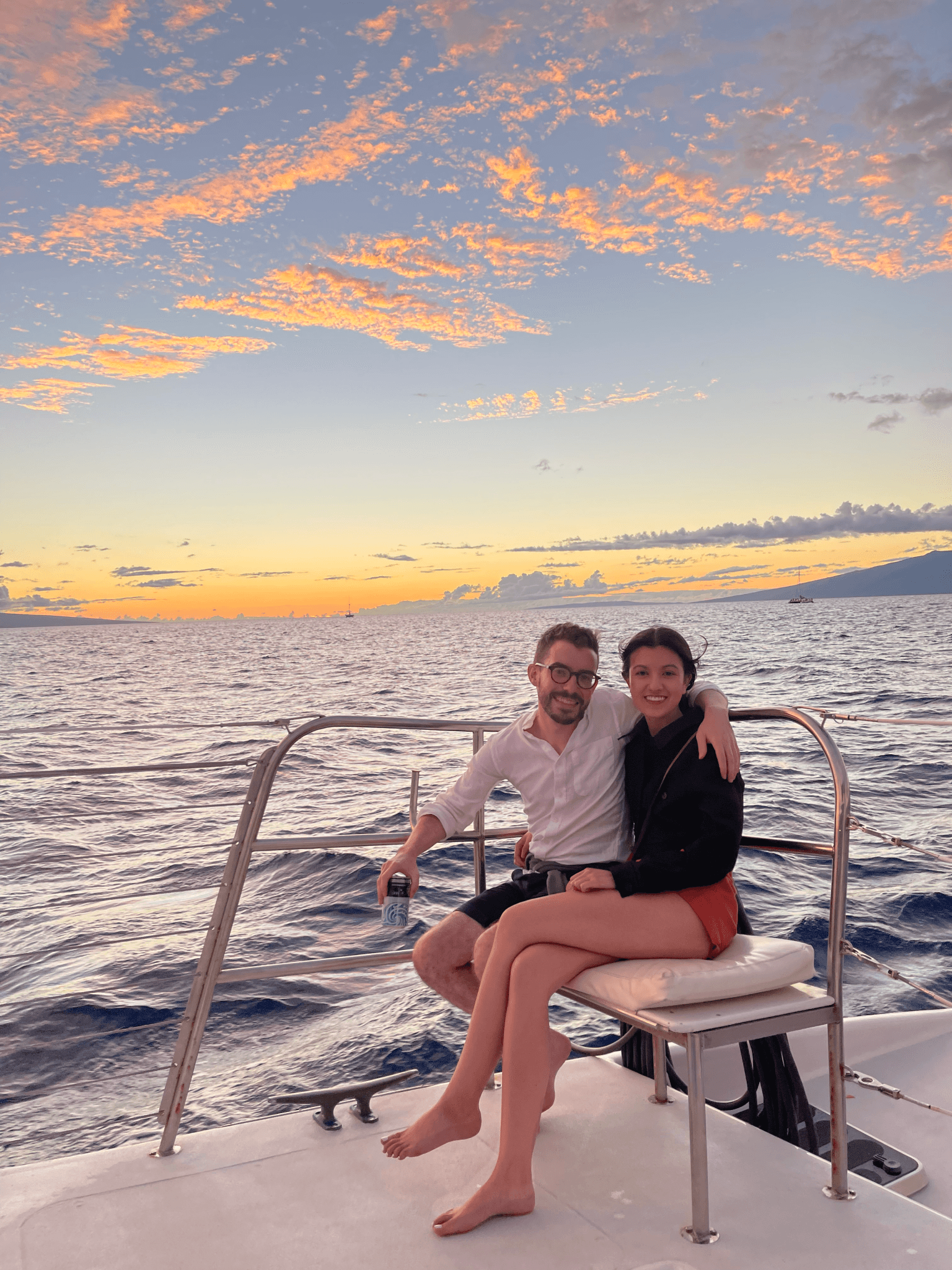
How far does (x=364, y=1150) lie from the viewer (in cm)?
228

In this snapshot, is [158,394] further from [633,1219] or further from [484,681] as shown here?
[633,1219]

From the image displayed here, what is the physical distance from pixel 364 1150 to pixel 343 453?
2057 centimetres

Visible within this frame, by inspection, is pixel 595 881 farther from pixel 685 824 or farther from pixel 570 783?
pixel 570 783

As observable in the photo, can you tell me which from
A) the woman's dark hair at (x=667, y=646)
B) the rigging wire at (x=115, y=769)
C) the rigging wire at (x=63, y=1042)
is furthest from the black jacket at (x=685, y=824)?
the rigging wire at (x=63, y=1042)

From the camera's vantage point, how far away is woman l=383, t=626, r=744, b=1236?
6.39 feet

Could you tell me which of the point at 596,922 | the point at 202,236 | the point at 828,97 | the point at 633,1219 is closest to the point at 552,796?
the point at 596,922

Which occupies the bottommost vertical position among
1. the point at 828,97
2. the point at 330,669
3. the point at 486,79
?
the point at 330,669

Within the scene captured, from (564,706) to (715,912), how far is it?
0.68m

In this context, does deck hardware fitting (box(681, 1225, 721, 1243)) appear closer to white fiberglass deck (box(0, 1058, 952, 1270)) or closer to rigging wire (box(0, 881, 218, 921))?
white fiberglass deck (box(0, 1058, 952, 1270))

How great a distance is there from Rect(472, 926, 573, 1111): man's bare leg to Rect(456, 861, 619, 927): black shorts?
9cm

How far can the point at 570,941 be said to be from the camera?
207 centimetres

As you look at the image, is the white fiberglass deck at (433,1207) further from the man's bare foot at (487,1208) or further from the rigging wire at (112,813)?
the rigging wire at (112,813)

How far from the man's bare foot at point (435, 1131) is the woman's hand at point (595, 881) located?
57 centimetres

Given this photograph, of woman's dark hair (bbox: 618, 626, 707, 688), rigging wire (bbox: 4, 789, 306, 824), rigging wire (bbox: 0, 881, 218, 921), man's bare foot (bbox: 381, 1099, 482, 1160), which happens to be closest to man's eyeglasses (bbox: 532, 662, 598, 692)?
woman's dark hair (bbox: 618, 626, 707, 688)
